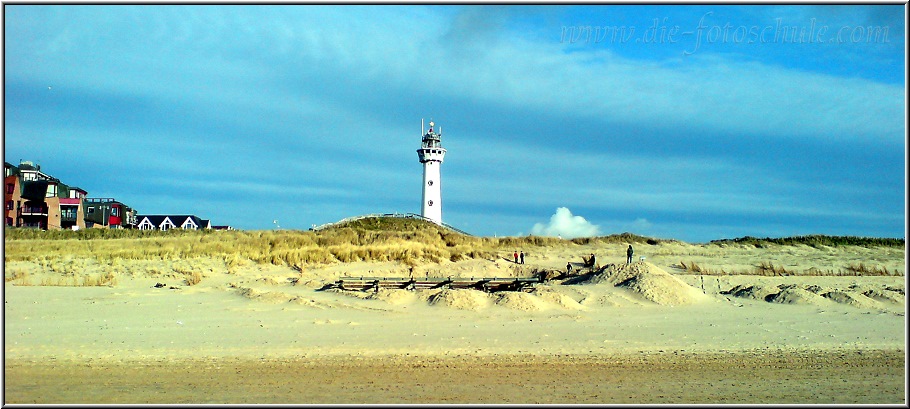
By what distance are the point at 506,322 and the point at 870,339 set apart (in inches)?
305

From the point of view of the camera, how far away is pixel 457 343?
14758 mm

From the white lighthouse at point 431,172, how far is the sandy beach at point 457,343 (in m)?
42.5

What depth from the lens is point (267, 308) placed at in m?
18.7

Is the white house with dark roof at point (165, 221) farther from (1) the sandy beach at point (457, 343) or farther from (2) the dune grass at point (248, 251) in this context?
(1) the sandy beach at point (457, 343)

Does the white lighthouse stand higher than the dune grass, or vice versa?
the white lighthouse

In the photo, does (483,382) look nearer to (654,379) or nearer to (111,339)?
(654,379)

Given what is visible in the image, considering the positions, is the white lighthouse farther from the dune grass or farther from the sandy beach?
the sandy beach

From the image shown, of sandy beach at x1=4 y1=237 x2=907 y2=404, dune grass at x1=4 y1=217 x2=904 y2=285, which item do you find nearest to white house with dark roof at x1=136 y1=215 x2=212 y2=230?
dune grass at x1=4 y1=217 x2=904 y2=285

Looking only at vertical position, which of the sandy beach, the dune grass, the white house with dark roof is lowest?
the sandy beach

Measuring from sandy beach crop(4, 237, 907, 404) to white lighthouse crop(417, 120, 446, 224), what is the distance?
42453 mm

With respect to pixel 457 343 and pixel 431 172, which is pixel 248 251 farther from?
pixel 431 172

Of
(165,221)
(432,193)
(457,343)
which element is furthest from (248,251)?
(165,221)

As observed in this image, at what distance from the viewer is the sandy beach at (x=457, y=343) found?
11.4 metres

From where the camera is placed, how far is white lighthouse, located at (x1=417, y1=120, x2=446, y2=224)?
67.6 meters
